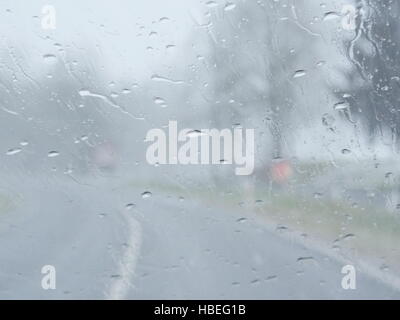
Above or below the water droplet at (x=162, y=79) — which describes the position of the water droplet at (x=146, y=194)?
below

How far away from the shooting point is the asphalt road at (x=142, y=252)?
4.55 meters

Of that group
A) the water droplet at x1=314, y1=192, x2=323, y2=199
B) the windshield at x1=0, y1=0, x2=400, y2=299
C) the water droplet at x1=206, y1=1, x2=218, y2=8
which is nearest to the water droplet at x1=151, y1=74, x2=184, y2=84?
the windshield at x1=0, y1=0, x2=400, y2=299

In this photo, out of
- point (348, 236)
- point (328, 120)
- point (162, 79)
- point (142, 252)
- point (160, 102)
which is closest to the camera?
point (348, 236)

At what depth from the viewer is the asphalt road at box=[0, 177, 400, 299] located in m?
4.55

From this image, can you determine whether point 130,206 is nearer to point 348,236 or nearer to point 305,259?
point 305,259

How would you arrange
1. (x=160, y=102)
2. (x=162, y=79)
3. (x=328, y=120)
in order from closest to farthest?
(x=328, y=120) < (x=162, y=79) < (x=160, y=102)

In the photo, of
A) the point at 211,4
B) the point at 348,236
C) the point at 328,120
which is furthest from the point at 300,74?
the point at 348,236

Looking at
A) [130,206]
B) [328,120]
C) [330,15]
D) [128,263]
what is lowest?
[128,263]

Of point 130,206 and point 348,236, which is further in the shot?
point 130,206

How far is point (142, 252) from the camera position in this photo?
505cm

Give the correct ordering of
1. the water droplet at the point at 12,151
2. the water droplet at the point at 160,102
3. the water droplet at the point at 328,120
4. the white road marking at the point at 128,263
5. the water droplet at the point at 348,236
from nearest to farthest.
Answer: the white road marking at the point at 128,263 < the water droplet at the point at 348,236 < the water droplet at the point at 12,151 < the water droplet at the point at 328,120 < the water droplet at the point at 160,102

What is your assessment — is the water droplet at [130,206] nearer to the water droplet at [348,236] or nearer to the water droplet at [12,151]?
the water droplet at [12,151]

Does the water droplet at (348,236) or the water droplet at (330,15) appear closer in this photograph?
the water droplet at (348,236)

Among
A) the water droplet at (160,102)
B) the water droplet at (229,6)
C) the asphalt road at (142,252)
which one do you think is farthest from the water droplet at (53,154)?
the water droplet at (229,6)
